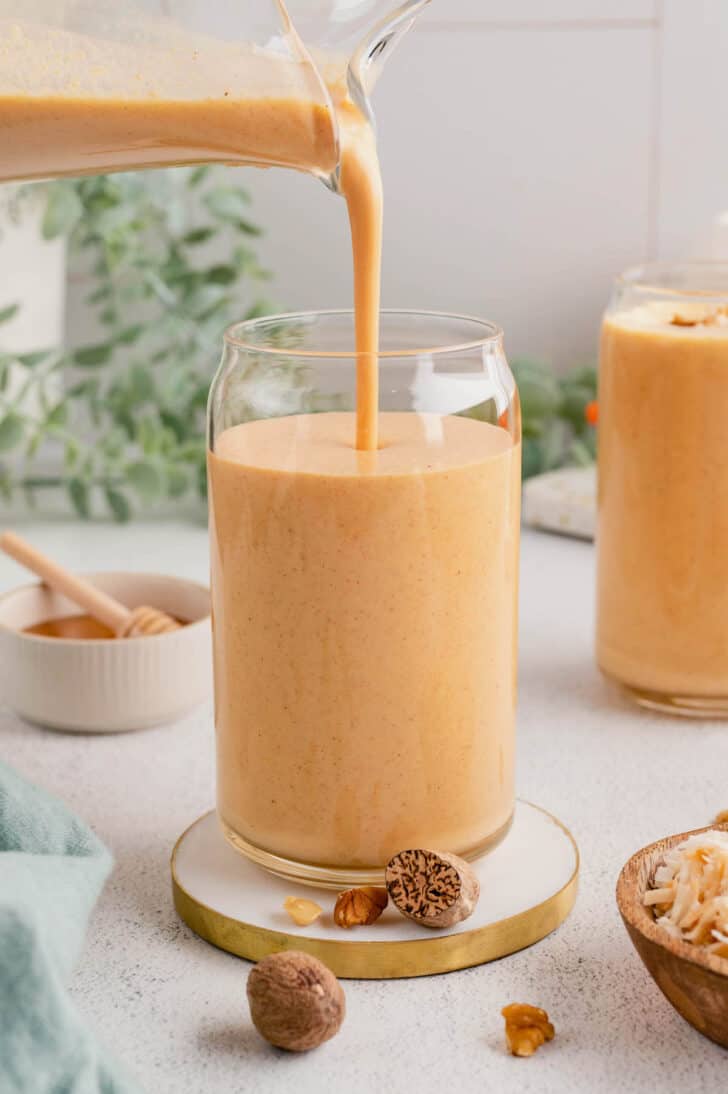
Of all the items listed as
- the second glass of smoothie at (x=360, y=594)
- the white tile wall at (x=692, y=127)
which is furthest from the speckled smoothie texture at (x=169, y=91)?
the white tile wall at (x=692, y=127)

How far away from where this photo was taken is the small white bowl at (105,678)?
0.98 m

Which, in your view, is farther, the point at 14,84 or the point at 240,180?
the point at 240,180

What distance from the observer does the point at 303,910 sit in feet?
2.39

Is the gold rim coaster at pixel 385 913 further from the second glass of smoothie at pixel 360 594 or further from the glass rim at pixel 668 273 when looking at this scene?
the glass rim at pixel 668 273

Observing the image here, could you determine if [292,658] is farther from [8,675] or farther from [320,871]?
[8,675]

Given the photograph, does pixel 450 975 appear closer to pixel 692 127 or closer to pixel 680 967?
pixel 680 967

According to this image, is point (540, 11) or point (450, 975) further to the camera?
point (540, 11)

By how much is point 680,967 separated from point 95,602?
56 cm

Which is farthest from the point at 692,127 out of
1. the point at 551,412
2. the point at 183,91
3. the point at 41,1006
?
the point at 41,1006

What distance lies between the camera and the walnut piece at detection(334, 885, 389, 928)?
0.72 meters

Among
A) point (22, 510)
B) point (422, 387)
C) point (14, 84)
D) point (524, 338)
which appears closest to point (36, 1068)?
point (422, 387)

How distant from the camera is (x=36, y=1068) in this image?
0.58 metres

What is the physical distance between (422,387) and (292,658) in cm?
15

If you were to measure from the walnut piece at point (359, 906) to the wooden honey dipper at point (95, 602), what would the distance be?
0.35 metres
